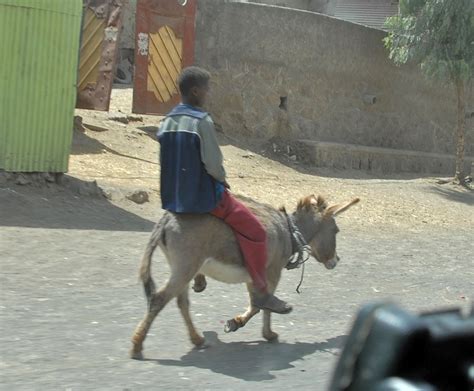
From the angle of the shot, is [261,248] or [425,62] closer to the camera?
[261,248]

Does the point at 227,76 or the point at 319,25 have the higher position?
the point at 319,25

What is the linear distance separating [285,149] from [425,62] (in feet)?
12.2

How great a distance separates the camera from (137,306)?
694 cm

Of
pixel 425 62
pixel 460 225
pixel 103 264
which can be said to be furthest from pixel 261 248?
pixel 425 62

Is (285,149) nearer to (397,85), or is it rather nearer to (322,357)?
(397,85)

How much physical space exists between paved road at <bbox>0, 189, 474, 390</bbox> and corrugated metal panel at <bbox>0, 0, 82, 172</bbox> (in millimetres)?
909

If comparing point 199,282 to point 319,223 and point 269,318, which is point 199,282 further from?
point 319,223

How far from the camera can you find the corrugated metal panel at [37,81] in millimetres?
10734

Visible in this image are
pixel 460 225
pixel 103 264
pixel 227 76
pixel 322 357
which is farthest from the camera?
pixel 227 76

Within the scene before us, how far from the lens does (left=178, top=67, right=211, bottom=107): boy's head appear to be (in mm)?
5617

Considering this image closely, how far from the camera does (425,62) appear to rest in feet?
59.8

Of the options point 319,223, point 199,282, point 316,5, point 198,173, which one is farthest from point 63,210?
point 316,5

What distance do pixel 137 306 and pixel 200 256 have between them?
5.30 feet

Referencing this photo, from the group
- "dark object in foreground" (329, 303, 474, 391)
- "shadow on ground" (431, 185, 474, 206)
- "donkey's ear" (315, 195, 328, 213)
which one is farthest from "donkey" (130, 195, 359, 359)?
"shadow on ground" (431, 185, 474, 206)
